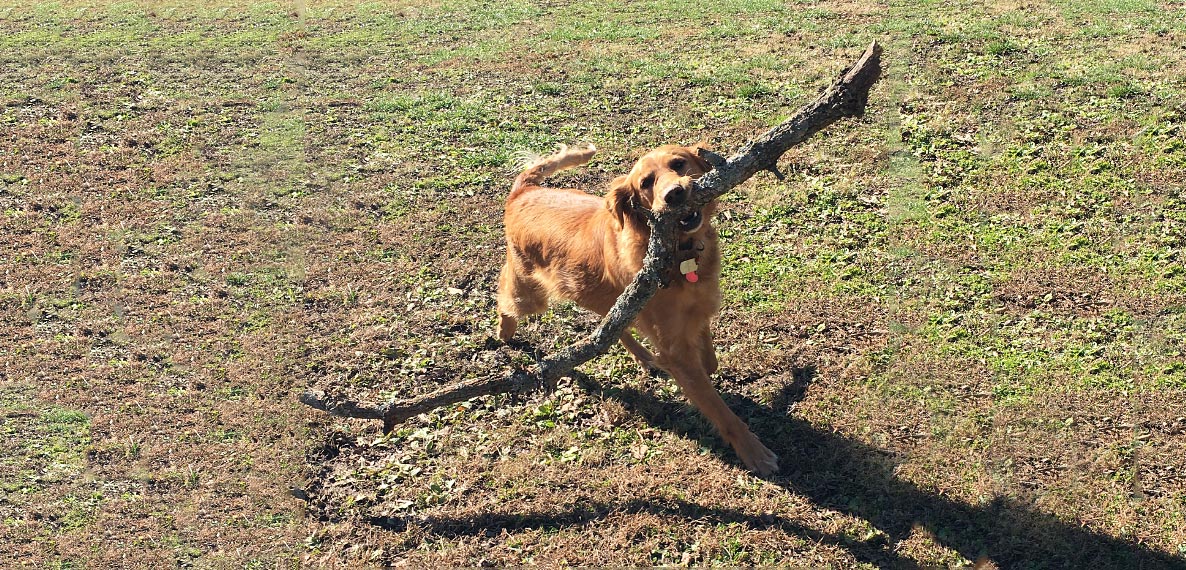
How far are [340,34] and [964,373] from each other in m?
10.5

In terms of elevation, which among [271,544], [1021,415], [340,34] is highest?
[340,34]

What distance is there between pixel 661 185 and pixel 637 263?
0.57 metres

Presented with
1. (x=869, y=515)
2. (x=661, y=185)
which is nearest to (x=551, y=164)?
(x=661, y=185)

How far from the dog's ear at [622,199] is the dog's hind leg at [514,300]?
1.21m

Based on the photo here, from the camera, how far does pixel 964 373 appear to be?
20.5 ft

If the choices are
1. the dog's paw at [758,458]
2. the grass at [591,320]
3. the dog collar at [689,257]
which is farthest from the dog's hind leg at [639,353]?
the dog collar at [689,257]

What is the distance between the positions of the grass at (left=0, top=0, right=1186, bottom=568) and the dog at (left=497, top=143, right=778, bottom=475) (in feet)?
1.20

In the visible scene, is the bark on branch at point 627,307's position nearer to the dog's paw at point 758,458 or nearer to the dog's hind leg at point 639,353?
the dog's paw at point 758,458

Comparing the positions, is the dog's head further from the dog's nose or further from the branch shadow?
the branch shadow

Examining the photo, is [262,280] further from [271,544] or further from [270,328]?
[271,544]

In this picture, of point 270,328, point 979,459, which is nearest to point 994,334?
point 979,459

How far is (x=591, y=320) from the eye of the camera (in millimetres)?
7320

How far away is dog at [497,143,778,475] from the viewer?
5.35 metres

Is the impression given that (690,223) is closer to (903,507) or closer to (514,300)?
(903,507)
